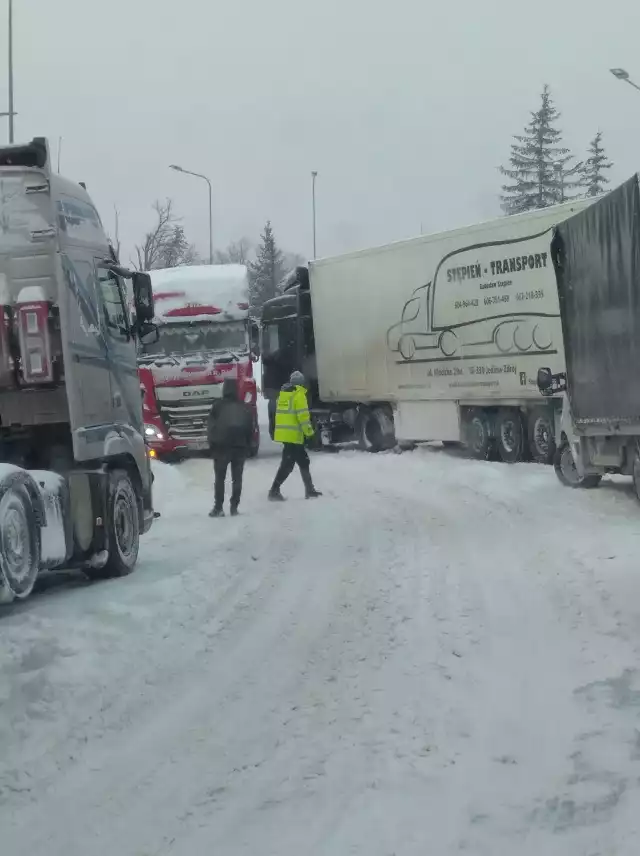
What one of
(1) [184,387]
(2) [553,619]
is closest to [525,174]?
(1) [184,387]

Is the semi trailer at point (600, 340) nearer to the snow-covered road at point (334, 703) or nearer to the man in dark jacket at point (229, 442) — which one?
the snow-covered road at point (334, 703)

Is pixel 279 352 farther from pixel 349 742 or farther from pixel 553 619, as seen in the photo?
pixel 349 742

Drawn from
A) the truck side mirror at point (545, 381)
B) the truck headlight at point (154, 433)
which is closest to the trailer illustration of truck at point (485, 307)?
the truck side mirror at point (545, 381)

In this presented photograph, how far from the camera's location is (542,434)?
19.6m

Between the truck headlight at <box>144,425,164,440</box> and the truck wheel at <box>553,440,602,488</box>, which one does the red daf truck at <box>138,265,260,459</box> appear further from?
the truck wheel at <box>553,440,602,488</box>

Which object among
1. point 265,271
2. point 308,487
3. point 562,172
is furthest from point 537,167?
point 308,487

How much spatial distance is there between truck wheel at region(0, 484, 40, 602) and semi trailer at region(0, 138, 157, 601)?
0.02m

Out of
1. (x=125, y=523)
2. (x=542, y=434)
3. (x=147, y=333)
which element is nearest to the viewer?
(x=125, y=523)

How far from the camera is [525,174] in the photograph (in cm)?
7331

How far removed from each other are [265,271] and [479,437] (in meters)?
79.8

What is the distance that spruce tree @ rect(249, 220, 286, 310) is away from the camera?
95.9m

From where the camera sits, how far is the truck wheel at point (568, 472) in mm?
15977

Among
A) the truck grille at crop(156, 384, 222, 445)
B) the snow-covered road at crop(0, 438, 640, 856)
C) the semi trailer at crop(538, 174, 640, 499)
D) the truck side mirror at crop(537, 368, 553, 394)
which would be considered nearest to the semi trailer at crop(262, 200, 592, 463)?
the truck side mirror at crop(537, 368, 553, 394)

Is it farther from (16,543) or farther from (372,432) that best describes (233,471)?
(372,432)
